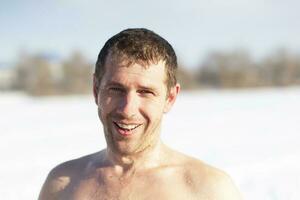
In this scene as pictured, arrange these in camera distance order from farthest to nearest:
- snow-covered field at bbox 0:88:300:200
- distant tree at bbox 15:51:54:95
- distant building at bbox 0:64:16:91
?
distant building at bbox 0:64:16:91
distant tree at bbox 15:51:54:95
snow-covered field at bbox 0:88:300:200

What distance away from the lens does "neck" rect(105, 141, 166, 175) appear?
1.70m

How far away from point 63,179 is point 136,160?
338mm

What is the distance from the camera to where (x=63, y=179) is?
1.84 m

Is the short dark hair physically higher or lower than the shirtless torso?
higher

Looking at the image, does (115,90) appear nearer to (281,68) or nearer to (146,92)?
(146,92)

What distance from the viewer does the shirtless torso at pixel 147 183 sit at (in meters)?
1.68

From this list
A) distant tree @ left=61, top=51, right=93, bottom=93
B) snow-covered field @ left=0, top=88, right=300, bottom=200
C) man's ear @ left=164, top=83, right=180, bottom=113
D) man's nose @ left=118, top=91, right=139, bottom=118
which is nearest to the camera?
man's nose @ left=118, top=91, right=139, bottom=118

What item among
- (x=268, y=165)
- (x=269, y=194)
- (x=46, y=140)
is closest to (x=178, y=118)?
(x=46, y=140)

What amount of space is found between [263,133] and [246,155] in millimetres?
2061

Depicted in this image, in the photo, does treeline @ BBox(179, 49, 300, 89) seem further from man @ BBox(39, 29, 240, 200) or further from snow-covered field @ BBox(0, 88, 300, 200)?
man @ BBox(39, 29, 240, 200)

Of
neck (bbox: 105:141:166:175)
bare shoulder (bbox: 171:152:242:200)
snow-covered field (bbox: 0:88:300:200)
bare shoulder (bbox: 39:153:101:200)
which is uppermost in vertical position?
neck (bbox: 105:141:166:175)

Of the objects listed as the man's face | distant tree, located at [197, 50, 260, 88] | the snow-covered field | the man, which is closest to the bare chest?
the man

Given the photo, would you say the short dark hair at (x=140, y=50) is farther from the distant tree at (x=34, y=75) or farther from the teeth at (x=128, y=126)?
the distant tree at (x=34, y=75)

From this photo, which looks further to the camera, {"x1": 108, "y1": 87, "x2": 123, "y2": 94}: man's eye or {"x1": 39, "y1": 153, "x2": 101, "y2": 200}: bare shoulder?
{"x1": 39, "y1": 153, "x2": 101, "y2": 200}: bare shoulder
